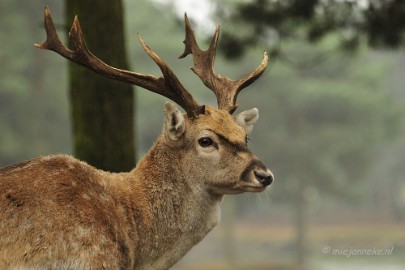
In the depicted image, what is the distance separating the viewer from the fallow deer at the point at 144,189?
530 cm

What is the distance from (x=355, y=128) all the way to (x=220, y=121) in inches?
1390

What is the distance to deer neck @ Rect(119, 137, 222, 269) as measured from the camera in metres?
5.91

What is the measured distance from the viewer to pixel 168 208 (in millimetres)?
5980

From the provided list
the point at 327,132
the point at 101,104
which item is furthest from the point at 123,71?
the point at 327,132

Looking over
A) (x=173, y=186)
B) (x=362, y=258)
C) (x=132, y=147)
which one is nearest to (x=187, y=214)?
(x=173, y=186)

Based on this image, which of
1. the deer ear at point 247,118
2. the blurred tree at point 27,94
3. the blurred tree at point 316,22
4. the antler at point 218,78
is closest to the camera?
the deer ear at point 247,118

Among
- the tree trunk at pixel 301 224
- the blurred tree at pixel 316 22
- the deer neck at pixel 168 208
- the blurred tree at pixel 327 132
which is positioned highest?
the blurred tree at pixel 316 22

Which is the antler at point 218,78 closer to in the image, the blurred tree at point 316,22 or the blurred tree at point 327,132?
the blurred tree at point 316,22

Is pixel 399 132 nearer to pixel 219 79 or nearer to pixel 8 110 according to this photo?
pixel 8 110

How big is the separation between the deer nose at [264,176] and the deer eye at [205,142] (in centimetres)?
41

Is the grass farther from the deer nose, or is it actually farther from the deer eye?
the deer nose

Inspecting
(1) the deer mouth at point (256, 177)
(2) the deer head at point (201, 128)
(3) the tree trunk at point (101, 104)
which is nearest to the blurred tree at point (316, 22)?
(3) the tree trunk at point (101, 104)

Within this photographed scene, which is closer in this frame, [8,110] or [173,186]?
[173,186]

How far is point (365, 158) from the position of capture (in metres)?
40.9
